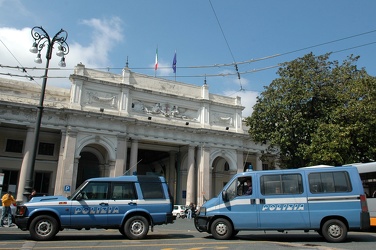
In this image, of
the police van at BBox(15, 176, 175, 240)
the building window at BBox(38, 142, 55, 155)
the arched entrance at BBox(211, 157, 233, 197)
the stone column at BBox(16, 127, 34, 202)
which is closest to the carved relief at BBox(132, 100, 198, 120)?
the arched entrance at BBox(211, 157, 233, 197)

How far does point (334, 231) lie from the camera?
10875mm

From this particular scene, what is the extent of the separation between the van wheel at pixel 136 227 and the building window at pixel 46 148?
22.9m

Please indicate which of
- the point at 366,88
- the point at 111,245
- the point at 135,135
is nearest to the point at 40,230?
the point at 111,245

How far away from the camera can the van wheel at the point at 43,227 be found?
10.5 m

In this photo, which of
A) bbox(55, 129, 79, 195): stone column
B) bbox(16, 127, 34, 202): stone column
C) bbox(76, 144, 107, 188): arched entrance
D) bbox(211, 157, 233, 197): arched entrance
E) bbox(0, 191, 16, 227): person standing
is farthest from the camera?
bbox(211, 157, 233, 197): arched entrance

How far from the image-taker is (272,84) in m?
24.2

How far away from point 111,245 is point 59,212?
2.47 metres

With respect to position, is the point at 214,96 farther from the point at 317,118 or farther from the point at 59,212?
the point at 59,212

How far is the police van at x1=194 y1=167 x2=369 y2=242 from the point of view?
36.1ft

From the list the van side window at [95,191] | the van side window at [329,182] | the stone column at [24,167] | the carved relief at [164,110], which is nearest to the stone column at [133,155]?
the carved relief at [164,110]

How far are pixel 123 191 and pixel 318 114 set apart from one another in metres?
15.8

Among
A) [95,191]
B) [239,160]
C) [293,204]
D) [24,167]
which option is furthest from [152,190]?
[239,160]

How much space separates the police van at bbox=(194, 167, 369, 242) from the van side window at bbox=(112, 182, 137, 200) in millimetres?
2607

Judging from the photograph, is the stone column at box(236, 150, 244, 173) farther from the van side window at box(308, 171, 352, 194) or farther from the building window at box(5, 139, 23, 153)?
the van side window at box(308, 171, 352, 194)
